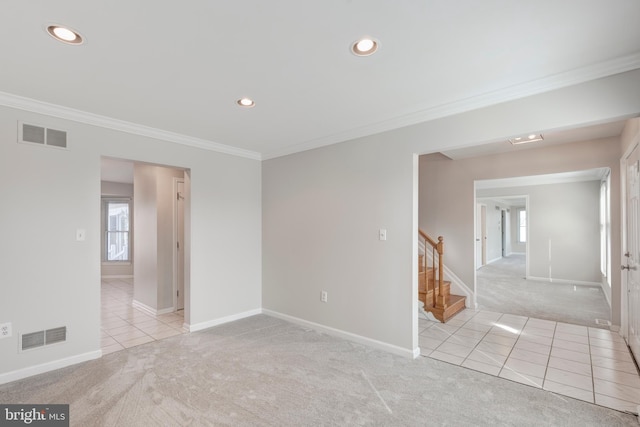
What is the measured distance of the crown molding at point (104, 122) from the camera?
269 cm

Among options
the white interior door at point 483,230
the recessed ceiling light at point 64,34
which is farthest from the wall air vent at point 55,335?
the white interior door at point 483,230

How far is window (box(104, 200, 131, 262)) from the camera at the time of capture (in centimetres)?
816

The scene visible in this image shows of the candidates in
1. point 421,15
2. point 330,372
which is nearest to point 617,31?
point 421,15

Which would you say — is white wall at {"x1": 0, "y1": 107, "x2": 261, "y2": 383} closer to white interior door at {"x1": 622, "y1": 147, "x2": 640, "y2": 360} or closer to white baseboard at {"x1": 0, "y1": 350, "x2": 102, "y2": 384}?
white baseboard at {"x1": 0, "y1": 350, "x2": 102, "y2": 384}

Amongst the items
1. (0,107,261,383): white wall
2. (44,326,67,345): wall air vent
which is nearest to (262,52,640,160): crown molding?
(0,107,261,383): white wall

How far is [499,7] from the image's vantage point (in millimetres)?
1571

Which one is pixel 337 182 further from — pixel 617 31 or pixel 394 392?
pixel 617 31

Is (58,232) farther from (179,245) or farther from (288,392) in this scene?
(288,392)

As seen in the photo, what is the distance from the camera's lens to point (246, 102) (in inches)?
110

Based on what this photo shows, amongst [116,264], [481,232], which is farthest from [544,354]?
[116,264]

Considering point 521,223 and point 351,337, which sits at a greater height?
point 521,223

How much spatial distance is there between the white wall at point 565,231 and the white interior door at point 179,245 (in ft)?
26.1

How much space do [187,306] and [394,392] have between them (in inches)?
110

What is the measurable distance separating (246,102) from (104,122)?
1636mm
